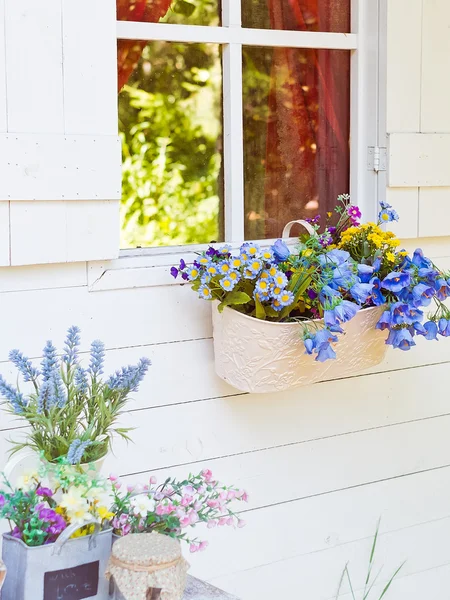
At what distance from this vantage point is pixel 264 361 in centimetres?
203

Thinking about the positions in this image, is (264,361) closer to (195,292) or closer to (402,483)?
(195,292)

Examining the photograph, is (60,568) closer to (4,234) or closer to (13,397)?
(13,397)

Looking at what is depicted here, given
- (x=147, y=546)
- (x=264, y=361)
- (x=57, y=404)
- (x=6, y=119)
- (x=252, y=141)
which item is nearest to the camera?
(x=147, y=546)

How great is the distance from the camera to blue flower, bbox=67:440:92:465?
152 cm

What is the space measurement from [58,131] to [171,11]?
470mm

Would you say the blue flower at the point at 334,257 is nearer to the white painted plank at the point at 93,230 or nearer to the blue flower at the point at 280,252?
the blue flower at the point at 280,252

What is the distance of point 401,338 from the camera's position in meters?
2.09

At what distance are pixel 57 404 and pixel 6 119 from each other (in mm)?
630

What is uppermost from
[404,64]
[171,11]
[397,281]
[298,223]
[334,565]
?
[171,11]

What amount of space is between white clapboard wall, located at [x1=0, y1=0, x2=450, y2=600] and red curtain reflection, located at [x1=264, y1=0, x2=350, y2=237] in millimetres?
155

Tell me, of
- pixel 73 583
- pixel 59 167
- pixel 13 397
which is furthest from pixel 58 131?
pixel 73 583

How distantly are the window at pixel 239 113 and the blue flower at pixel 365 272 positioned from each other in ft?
1.24

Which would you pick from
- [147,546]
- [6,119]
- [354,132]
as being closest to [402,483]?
[354,132]

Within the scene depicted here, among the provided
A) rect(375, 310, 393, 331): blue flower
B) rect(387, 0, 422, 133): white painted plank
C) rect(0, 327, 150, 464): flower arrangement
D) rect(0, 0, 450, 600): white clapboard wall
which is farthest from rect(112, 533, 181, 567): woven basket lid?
rect(387, 0, 422, 133): white painted plank
